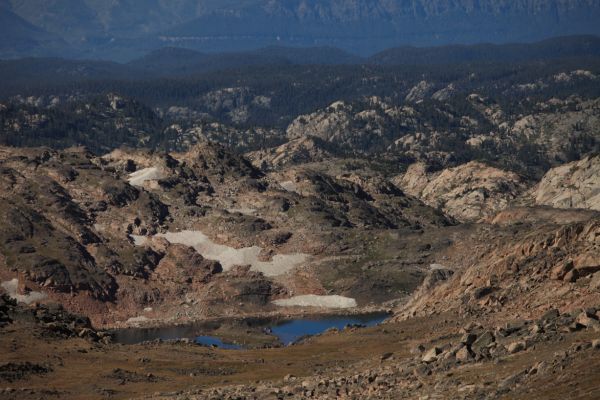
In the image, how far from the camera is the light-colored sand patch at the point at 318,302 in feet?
629

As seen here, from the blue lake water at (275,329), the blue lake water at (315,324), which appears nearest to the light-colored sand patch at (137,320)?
the blue lake water at (275,329)

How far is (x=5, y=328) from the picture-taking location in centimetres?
10919

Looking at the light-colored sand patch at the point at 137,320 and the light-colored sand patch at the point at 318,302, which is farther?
the light-colored sand patch at the point at 318,302

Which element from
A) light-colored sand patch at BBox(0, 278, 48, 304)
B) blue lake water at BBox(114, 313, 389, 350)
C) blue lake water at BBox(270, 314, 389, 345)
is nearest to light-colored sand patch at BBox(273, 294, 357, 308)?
blue lake water at BBox(114, 313, 389, 350)

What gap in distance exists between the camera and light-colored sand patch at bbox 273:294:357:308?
629ft

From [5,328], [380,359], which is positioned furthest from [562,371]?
[5,328]

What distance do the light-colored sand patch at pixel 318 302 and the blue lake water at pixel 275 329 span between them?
22.6 feet

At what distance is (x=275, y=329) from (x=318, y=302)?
17429 millimetres

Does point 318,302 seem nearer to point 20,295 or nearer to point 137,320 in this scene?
point 137,320

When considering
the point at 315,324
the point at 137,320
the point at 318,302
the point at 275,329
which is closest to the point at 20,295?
the point at 137,320

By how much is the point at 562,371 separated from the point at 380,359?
96.5 feet

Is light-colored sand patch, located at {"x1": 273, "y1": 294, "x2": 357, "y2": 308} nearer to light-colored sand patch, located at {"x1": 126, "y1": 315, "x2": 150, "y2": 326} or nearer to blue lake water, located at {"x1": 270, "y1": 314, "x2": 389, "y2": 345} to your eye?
blue lake water, located at {"x1": 270, "y1": 314, "x2": 389, "y2": 345}

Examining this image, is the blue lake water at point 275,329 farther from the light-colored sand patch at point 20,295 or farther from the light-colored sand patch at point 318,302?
the light-colored sand patch at point 20,295

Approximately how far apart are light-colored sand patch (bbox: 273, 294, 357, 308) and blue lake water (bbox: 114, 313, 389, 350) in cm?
687
